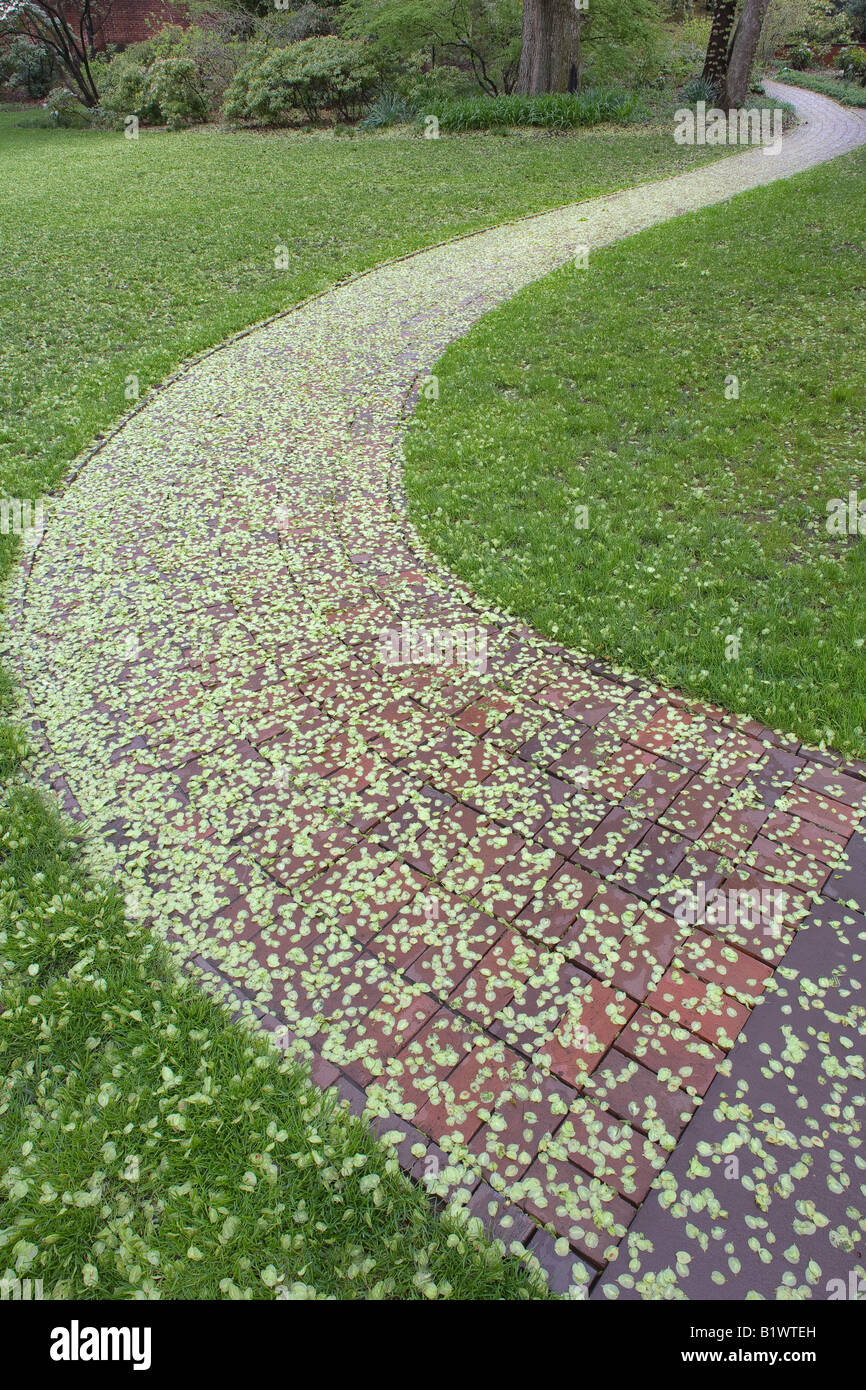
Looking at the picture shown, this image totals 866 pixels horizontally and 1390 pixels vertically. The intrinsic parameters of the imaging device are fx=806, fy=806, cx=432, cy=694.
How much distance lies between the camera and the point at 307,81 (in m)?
24.2

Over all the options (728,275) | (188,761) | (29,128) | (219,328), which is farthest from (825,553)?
(29,128)

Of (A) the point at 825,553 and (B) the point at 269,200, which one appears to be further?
(B) the point at 269,200

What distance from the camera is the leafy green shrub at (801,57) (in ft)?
120

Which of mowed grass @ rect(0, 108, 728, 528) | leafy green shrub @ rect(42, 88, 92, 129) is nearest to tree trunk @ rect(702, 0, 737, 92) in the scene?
mowed grass @ rect(0, 108, 728, 528)

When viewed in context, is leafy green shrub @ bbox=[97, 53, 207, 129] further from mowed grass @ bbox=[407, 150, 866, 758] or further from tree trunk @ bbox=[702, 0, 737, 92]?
mowed grass @ bbox=[407, 150, 866, 758]

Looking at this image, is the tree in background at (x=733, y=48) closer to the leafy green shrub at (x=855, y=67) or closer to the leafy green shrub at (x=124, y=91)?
the leafy green shrub at (x=855, y=67)

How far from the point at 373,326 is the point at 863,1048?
1056 centimetres

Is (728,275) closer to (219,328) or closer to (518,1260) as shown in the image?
(219,328)

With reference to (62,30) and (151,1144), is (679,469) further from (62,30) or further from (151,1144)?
(62,30)

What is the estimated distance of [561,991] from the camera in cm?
346

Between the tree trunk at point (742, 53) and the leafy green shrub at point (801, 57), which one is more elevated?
the leafy green shrub at point (801, 57)

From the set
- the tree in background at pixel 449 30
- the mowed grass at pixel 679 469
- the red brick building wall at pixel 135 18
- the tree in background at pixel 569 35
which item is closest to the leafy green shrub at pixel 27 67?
the red brick building wall at pixel 135 18

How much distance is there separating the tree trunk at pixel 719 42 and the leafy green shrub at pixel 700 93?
0.68 feet

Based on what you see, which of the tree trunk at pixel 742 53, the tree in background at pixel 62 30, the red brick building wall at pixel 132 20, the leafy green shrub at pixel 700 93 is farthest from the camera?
the red brick building wall at pixel 132 20
